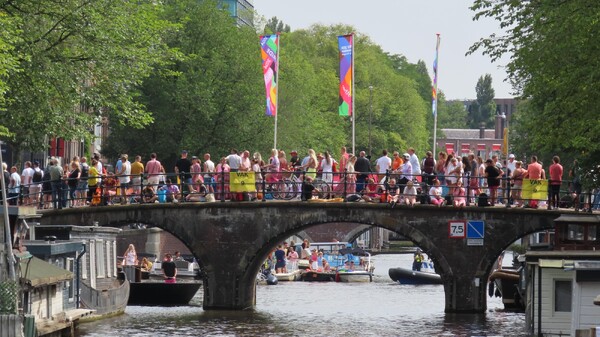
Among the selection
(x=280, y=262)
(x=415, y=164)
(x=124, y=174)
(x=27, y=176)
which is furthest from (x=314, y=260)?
(x=415, y=164)

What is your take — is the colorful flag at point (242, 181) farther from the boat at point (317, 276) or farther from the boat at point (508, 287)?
the boat at point (317, 276)

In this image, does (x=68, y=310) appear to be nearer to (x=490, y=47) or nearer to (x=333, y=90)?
(x=490, y=47)

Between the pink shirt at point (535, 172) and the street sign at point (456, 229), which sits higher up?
the pink shirt at point (535, 172)

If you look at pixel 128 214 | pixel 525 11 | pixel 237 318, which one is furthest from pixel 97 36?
pixel 525 11

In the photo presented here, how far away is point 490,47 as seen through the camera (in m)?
47.5

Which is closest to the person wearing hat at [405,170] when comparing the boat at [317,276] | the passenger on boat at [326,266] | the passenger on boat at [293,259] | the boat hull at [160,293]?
the boat hull at [160,293]

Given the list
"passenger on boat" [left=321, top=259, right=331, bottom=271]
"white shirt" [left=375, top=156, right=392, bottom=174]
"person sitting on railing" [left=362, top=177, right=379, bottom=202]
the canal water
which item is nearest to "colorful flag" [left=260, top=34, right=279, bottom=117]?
the canal water

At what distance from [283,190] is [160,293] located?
635 centimetres

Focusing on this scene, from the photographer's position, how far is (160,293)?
56.4 meters

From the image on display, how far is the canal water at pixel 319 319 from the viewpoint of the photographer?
45.5 m

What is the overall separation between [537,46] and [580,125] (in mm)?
2882

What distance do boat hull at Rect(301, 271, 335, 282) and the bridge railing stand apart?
2327 cm

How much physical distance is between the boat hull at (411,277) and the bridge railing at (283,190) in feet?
64.1

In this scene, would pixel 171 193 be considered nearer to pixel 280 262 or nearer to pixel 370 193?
pixel 370 193
